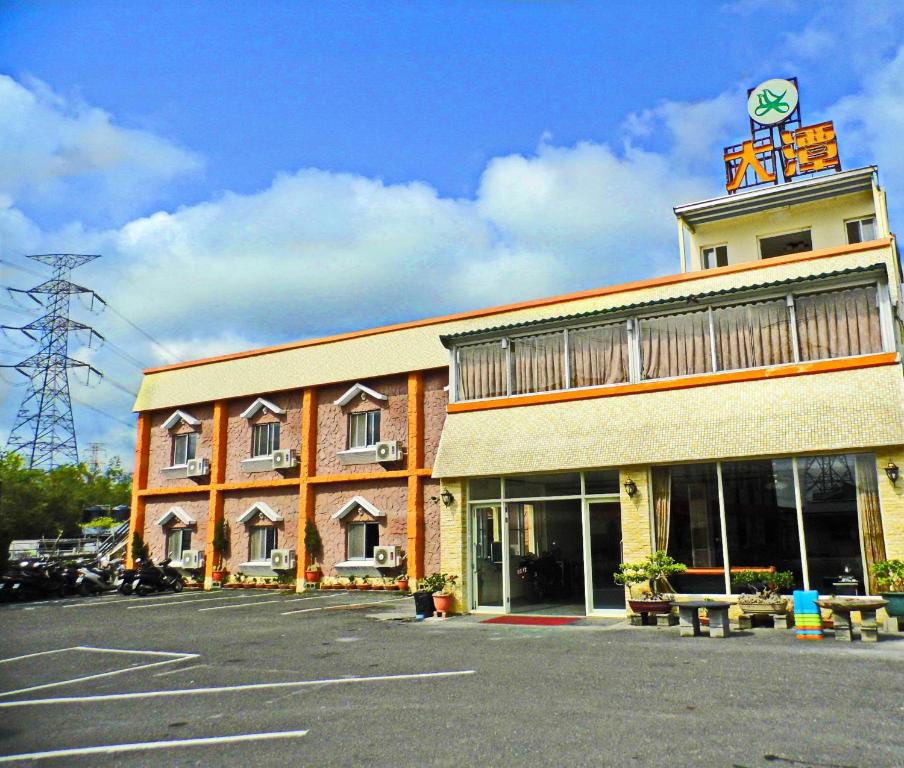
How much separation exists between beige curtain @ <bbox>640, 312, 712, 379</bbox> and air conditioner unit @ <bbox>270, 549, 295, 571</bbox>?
47.6ft

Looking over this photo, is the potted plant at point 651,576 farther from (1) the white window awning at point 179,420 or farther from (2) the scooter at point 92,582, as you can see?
(1) the white window awning at point 179,420

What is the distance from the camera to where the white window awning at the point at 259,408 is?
89.9 ft

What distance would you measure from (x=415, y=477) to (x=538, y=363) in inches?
282

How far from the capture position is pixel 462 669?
1061 centimetres

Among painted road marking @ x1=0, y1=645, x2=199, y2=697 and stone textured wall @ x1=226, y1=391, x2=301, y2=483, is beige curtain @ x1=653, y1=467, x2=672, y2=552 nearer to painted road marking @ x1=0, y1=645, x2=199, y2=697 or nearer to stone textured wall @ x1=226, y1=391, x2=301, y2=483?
painted road marking @ x1=0, y1=645, x2=199, y2=697

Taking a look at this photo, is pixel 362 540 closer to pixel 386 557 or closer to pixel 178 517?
pixel 386 557

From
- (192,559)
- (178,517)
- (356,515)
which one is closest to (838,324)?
(356,515)

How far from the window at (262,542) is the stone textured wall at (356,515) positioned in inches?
89.0

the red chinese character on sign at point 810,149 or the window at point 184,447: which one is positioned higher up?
the red chinese character on sign at point 810,149

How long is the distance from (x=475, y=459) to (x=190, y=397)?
16.1m

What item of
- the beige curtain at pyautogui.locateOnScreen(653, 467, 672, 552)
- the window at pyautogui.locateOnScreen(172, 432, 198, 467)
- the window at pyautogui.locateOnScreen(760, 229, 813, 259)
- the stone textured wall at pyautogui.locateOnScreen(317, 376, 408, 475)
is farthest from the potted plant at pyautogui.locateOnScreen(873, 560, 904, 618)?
the window at pyautogui.locateOnScreen(172, 432, 198, 467)

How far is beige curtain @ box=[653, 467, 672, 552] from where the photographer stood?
15.6 meters

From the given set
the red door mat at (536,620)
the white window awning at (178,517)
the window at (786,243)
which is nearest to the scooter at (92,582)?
the white window awning at (178,517)

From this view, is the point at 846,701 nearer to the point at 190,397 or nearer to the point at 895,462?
the point at 895,462
